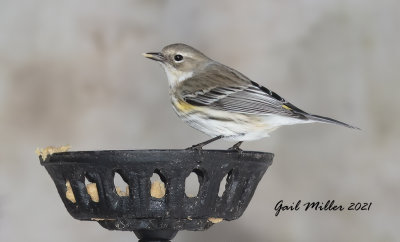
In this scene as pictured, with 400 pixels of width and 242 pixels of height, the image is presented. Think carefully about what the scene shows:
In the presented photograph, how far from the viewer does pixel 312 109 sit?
20.5ft

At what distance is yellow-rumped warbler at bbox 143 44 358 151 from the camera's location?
15.0 feet

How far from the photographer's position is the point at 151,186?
12.0 ft

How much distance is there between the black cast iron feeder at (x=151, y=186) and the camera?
141 inches

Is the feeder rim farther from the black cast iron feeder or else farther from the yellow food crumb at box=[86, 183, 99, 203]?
the yellow food crumb at box=[86, 183, 99, 203]

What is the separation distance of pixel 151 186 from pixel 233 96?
1.24 m

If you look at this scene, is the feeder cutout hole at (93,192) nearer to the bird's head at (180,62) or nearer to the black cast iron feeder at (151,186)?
the black cast iron feeder at (151,186)

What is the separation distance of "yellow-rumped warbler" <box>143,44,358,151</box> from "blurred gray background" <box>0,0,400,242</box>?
1.29 meters

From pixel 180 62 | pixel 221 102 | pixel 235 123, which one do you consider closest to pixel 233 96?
pixel 221 102

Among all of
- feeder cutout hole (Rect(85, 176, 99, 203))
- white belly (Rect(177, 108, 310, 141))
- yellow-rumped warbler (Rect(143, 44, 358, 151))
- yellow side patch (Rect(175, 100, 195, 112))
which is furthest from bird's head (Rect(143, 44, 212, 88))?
feeder cutout hole (Rect(85, 176, 99, 203))

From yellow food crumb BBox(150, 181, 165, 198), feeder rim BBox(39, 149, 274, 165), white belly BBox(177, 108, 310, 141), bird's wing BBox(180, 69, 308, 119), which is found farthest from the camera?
bird's wing BBox(180, 69, 308, 119)

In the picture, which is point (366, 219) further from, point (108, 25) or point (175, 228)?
point (175, 228)

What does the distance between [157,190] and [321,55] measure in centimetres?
305

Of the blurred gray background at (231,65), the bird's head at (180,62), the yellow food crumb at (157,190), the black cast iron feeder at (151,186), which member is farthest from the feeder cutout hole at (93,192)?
the blurred gray background at (231,65)

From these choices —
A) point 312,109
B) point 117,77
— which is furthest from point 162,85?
point 312,109
